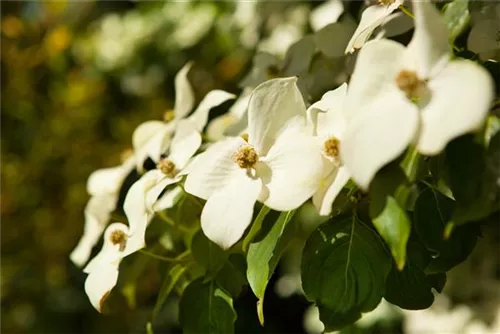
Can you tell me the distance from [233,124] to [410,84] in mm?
280

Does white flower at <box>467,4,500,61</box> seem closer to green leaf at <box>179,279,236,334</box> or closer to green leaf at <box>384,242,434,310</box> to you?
green leaf at <box>384,242,434,310</box>

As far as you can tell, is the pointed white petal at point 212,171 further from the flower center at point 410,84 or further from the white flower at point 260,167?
the flower center at point 410,84

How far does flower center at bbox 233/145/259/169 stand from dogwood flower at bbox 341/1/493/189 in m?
0.10

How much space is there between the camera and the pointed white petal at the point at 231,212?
45cm

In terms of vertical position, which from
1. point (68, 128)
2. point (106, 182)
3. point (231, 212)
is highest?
point (231, 212)

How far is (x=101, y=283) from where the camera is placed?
A: 1.77ft

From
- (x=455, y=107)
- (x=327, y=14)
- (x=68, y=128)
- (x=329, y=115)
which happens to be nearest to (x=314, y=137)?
(x=329, y=115)

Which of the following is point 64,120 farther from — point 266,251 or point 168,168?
point 266,251

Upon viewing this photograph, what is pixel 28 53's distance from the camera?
4.84 feet

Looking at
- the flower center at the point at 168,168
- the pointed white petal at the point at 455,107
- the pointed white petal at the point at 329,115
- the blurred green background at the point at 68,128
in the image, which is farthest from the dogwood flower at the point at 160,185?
the blurred green background at the point at 68,128

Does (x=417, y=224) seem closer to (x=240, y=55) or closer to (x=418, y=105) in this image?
(x=418, y=105)

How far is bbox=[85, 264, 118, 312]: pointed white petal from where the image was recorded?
531mm

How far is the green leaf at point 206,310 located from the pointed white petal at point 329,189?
138 millimetres

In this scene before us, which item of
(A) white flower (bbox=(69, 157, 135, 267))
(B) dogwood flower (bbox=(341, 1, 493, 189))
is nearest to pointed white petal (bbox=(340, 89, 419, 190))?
(B) dogwood flower (bbox=(341, 1, 493, 189))
